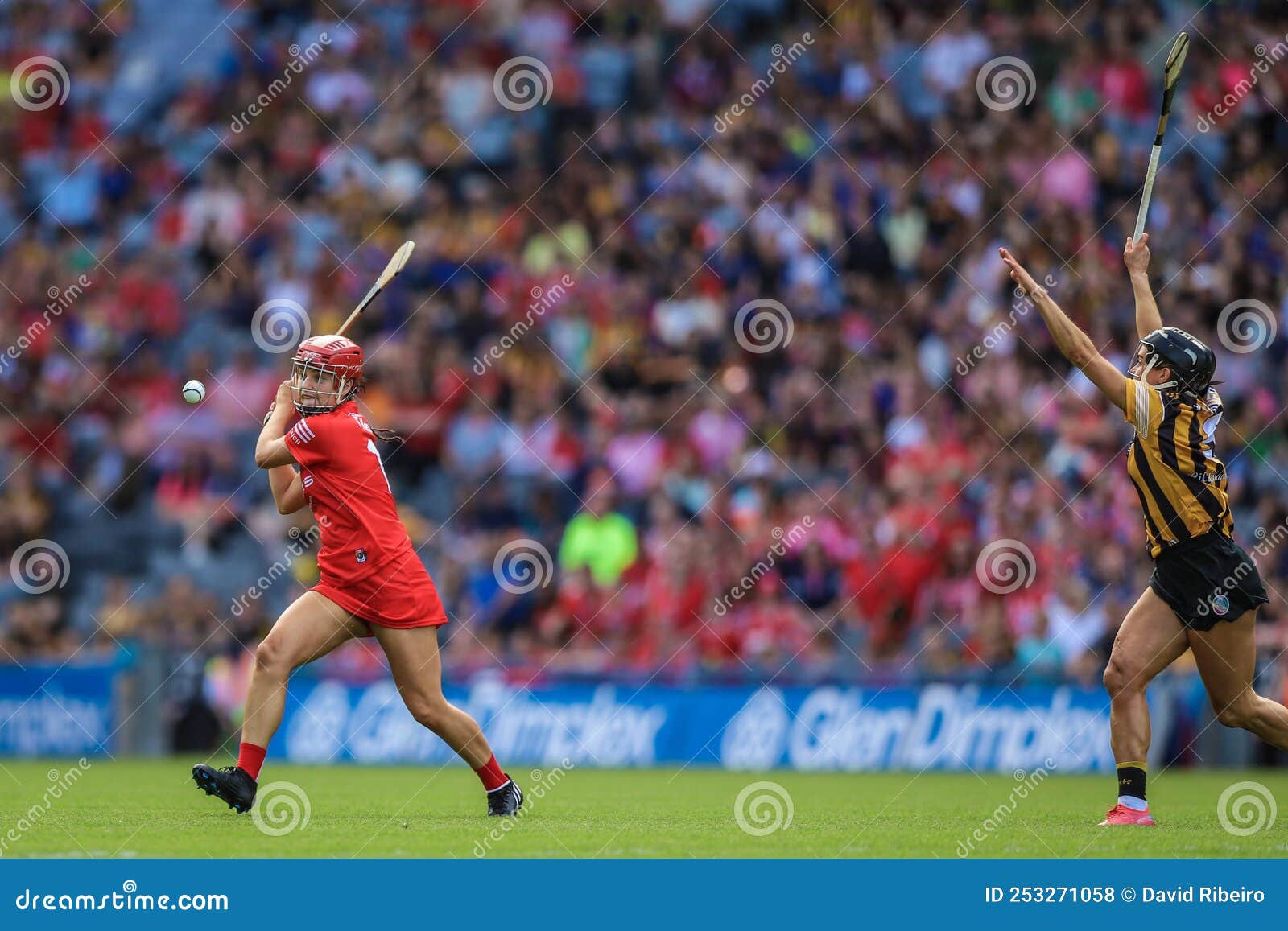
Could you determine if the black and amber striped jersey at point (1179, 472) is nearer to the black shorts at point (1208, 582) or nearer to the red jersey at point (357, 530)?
the black shorts at point (1208, 582)

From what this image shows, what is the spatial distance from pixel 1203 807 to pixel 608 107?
1525 cm

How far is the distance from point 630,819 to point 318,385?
315 centimetres

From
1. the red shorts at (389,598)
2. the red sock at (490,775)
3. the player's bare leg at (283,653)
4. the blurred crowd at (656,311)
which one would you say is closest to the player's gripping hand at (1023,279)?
the red shorts at (389,598)

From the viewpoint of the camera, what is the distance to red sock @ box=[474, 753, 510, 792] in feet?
35.1

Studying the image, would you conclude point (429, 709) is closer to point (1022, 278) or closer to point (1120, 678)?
point (1120, 678)

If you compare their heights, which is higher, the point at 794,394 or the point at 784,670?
the point at 794,394

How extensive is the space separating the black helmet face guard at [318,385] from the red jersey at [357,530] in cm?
7

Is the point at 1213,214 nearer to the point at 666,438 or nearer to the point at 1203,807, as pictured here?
the point at 666,438

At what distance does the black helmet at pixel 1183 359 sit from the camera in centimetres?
1038

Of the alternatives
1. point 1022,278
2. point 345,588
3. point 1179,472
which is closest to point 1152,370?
point 1179,472

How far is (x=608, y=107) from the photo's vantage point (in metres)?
25.1

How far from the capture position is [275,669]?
10.4 m
